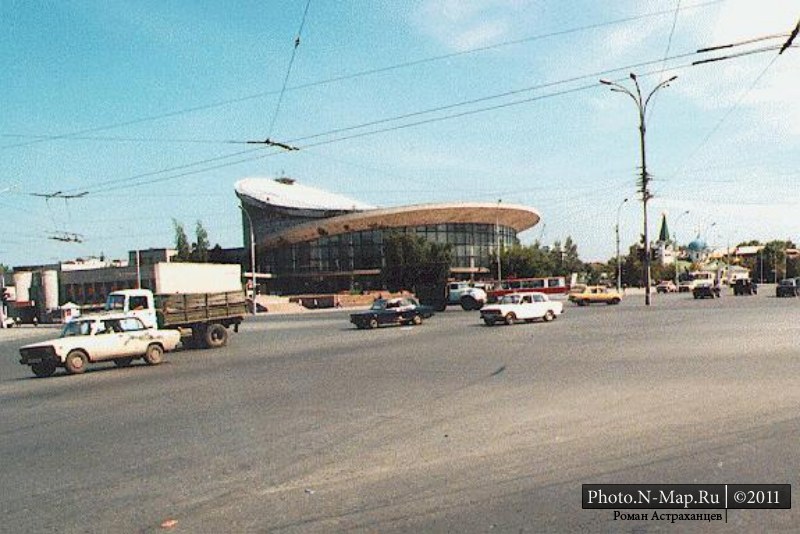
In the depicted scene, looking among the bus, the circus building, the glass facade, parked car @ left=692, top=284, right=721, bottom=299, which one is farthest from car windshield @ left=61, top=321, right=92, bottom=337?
the glass facade

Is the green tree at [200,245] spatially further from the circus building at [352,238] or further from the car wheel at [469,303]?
the car wheel at [469,303]

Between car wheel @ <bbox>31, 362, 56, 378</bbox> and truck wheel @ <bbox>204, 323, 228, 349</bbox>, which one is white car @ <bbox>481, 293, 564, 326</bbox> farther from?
car wheel @ <bbox>31, 362, 56, 378</bbox>

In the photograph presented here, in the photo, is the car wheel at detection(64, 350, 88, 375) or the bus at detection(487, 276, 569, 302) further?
the bus at detection(487, 276, 569, 302)

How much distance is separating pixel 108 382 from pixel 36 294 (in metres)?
76.0

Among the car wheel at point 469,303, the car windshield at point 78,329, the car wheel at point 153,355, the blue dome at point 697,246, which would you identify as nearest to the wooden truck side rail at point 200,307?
the car wheel at point 153,355

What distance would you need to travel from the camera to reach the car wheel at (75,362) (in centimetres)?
1686

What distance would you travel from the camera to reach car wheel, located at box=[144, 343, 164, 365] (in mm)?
18453

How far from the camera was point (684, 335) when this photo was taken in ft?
67.5

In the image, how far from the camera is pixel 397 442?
7602 millimetres

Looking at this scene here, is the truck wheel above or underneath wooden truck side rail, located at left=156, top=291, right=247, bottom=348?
underneath

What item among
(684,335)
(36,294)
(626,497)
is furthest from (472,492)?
(36,294)

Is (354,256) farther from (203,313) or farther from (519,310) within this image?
(203,313)

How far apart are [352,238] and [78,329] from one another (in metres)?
88.1

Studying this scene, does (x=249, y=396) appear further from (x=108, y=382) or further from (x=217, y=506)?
(x=217, y=506)
